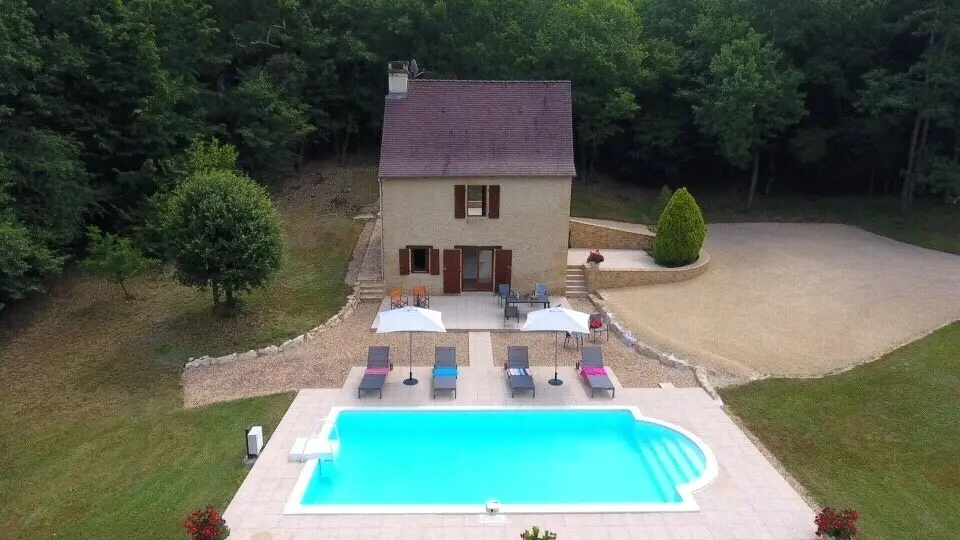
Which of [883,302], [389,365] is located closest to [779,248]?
[883,302]

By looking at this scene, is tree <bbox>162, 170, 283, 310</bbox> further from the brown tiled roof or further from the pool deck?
the pool deck

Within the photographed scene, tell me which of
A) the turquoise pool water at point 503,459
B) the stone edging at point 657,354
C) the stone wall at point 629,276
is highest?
the stone wall at point 629,276

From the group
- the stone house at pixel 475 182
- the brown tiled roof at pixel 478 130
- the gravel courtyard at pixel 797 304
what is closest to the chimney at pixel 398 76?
the stone house at pixel 475 182

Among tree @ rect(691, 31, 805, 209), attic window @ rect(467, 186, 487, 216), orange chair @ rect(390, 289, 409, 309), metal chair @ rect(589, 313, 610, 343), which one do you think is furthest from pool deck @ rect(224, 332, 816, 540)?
tree @ rect(691, 31, 805, 209)

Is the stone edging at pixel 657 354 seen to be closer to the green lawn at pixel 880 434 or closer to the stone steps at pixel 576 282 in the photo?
the green lawn at pixel 880 434

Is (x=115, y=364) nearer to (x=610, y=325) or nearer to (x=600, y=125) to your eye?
(x=610, y=325)

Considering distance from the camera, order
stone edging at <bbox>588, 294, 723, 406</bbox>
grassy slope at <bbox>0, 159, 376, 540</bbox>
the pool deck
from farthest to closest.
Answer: stone edging at <bbox>588, 294, 723, 406</bbox>
grassy slope at <bbox>0, 159, 376, 540</bbox>
the pool deck
